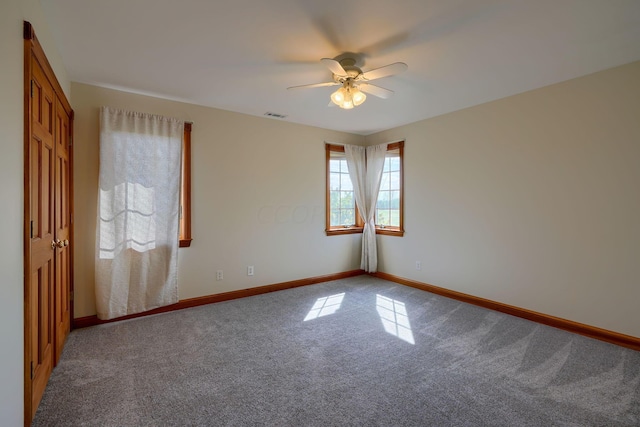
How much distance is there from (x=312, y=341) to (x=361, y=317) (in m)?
0.79

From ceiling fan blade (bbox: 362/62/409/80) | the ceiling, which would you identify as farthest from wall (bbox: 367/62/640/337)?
ceiling fan blade (bbox: 362/62/409/80)

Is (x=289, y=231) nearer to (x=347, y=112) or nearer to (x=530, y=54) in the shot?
(x=347, y=112)

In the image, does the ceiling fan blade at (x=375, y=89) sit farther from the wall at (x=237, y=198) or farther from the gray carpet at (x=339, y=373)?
the gray carpet at (x=339, y=373)

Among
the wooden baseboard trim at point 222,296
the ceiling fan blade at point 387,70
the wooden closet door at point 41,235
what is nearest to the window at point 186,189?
the wooden baseboard trim at point 222,296

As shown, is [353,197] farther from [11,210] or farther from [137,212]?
[11,210]

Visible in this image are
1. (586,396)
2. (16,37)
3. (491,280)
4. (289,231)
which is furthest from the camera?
(289,231)

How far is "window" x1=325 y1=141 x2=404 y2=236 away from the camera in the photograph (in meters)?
4.95

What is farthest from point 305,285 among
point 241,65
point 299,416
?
point 241,65

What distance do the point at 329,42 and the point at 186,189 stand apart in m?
2.42

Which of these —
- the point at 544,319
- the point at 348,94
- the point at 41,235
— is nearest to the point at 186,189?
the point at 41,235

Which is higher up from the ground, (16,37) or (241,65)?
(241,65)

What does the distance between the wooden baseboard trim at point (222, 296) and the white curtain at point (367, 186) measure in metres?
0.39

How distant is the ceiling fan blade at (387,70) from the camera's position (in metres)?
2.29

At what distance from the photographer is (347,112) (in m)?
4.08
